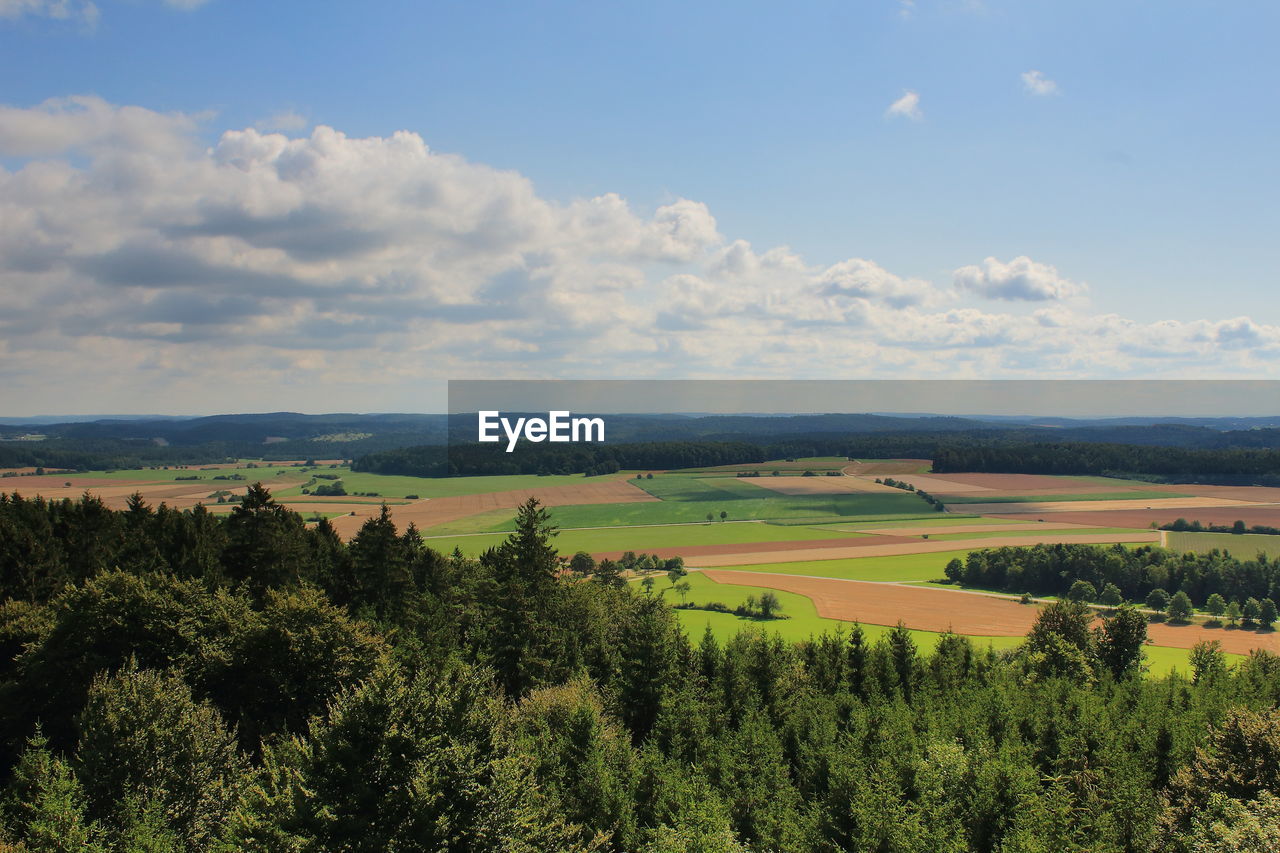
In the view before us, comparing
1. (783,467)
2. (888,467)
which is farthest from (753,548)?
(888,467)

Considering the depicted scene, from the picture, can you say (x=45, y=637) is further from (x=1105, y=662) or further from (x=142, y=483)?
(x=142, y=483)

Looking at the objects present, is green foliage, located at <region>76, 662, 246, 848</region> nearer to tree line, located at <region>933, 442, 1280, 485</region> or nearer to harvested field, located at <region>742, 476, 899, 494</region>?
harvested field, located at <region>742, 476, 899, 494</region>

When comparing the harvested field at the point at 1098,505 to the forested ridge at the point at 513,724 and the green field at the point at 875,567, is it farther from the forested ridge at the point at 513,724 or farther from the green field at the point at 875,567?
the forested ridge at the point at 513,724

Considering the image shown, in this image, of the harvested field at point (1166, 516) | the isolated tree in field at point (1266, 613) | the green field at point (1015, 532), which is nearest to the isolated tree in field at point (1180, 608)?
the isolated tree in field at point (1266, 613)

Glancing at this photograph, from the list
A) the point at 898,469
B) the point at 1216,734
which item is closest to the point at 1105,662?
the point at 1216,734

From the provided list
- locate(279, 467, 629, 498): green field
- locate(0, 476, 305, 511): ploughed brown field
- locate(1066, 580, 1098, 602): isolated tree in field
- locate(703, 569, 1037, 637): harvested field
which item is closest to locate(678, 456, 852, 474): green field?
locate(279, 467, 629, 498): green field

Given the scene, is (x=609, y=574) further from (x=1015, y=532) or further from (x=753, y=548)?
(x=1015, y=532)
